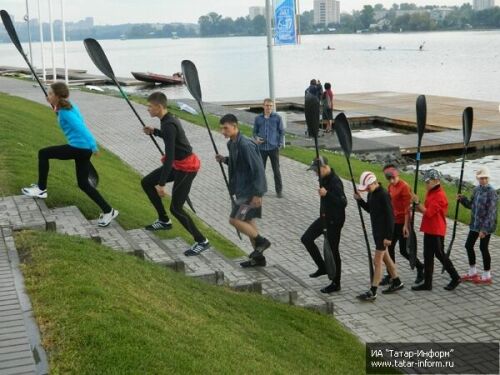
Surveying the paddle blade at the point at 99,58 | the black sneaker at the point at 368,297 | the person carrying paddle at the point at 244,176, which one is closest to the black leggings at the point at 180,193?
the person carrying paddle at the point at 244,176

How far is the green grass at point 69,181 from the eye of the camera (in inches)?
396

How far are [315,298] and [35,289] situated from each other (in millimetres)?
3419

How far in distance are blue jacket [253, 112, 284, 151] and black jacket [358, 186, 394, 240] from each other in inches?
218

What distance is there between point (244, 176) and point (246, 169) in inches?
3.7

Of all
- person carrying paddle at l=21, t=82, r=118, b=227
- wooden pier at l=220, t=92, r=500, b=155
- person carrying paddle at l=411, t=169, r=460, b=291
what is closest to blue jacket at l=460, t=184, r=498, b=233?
person carrying paddle at l=411, t=169, r=460, b=291

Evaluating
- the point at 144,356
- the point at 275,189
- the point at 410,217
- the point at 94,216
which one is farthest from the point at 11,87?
the point at 144,356

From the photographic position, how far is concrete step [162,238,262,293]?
26.7 ft

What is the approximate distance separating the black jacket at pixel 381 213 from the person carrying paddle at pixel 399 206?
1.71 feet

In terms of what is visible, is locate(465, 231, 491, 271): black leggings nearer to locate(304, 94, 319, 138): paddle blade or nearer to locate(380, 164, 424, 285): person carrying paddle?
locate(380, 164, 424, 285): person carrying paddle

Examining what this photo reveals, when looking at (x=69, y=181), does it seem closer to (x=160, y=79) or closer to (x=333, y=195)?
(x=333, y=195)

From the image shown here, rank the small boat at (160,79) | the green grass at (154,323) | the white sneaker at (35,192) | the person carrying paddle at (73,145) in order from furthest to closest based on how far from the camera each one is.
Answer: the small boat at (160,79), the white sneaker at (35,192), the person carrying paddle at (73,145), the green grass at (154,323)

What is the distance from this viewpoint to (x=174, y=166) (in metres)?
8.72

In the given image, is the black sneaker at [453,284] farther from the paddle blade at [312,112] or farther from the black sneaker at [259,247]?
the paddle blade at [312,112]

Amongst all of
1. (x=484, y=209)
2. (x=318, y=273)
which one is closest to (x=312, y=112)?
(x=318, y=273)
